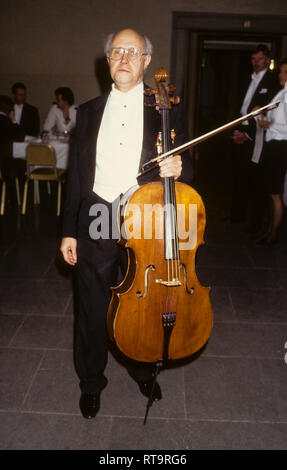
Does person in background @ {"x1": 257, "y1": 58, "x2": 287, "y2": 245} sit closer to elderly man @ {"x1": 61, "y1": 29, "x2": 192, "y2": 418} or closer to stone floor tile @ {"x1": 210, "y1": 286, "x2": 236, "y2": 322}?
stone floor tile @ {"x1": 210, "y1": 286, "x2": 236, "y2": 322}

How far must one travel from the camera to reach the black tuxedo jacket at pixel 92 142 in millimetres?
1636

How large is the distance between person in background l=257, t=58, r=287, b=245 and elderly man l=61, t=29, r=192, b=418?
2.42 meters

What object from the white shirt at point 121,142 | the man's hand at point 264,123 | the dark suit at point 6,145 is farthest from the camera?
the dark suit at point 6,145

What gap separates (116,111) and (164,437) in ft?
4.32

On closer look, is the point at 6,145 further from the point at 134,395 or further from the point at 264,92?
the point at 134,395

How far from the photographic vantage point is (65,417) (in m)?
1.85

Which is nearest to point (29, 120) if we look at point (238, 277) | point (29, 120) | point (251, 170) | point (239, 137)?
point (29, 120)

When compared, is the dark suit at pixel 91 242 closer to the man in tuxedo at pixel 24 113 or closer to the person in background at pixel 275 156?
the person in background at pixel 275 156

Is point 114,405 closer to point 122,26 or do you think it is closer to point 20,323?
point 20,323

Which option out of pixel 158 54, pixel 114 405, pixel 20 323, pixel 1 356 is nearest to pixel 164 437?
pixel 114 405

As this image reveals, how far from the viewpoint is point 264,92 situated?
4.11 meters

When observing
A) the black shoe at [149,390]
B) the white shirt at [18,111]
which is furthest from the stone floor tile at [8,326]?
the white shirt at [18,111]

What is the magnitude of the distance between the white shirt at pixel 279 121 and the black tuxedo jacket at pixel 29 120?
3.43m

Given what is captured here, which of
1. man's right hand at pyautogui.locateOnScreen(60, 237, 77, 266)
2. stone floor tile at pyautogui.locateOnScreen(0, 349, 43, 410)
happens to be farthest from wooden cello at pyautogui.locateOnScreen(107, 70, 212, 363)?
stone floor tile at pyautogui.locateOnScreen(0, 349, 43, 410)
